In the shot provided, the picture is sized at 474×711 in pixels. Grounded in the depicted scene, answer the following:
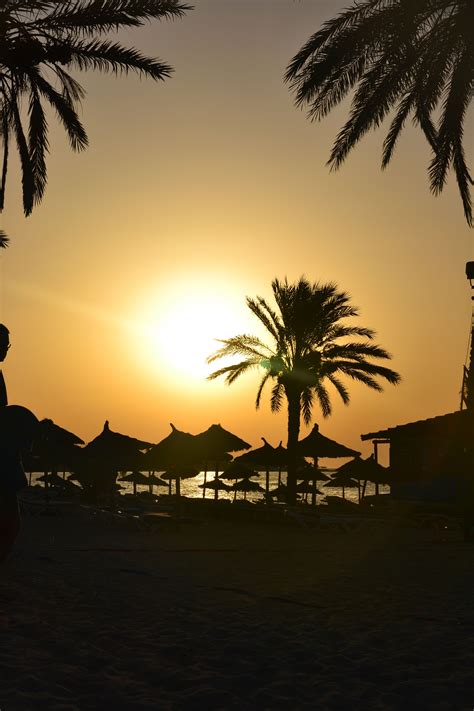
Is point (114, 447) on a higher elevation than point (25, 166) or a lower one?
lower

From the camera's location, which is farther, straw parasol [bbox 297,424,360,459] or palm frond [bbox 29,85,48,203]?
straw parasol [bbox 297,424,360,459]

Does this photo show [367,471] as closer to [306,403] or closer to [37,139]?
[306,403]

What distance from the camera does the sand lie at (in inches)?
208

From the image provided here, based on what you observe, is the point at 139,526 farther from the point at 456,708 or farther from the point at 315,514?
the point at 456,708

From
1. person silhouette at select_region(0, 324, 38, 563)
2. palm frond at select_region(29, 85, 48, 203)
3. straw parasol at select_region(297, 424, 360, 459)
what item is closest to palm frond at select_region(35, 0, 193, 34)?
palm frond at select_region(29, 85, 48, 203)

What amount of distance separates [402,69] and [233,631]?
34.4ft

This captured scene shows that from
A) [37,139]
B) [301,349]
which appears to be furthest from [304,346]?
[37,139]

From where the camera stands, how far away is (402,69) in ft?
47.9

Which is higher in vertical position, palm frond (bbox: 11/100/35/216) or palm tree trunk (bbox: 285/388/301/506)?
palm frond (bbox: 11/100/35/216)

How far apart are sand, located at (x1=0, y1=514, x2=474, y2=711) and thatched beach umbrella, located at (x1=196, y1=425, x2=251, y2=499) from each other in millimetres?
8628

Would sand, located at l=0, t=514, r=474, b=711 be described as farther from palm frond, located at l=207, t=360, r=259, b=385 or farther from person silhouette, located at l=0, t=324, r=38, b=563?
palm frond, located at l=207, t=360, r=259, b=385

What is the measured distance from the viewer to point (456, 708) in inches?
197

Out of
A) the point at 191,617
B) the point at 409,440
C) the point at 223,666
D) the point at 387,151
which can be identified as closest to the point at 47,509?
the point at 409,440

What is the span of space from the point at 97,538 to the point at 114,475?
34.3 feet
